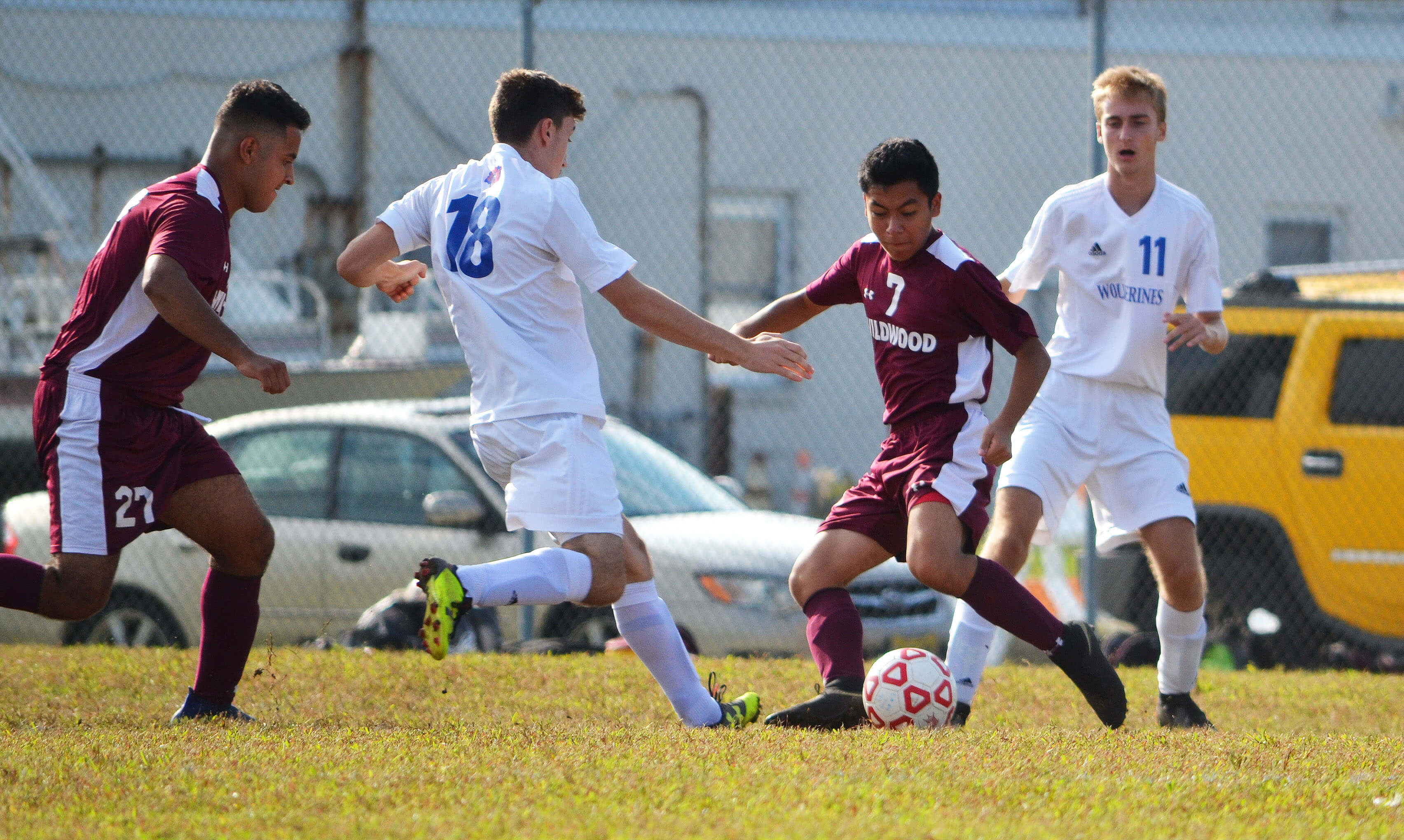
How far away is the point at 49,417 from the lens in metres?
4.72

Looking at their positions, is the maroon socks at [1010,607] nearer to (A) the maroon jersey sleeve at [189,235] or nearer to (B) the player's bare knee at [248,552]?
(B) the player's bare knee at [248,552]

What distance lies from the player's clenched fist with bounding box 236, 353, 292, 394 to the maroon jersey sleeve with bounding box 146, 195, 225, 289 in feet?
A: 1.26

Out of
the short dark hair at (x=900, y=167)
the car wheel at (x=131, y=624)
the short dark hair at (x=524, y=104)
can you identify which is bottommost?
the car wheel at (x=131, y=624)

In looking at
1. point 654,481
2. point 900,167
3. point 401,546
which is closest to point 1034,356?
point 900,167

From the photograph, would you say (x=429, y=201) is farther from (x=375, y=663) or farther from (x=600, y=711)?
(x=375, y=663)

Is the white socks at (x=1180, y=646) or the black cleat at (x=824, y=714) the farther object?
the white socks at (x=1180, y=646)

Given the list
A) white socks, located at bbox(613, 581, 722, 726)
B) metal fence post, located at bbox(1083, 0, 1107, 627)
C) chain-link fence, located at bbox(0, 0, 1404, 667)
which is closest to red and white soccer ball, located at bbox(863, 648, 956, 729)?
white socks, located at bbox(613, 581, 722, 726)

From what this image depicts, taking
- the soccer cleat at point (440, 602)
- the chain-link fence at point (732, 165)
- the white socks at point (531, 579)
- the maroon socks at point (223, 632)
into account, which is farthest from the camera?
the chain-link fence at point (732, 165)

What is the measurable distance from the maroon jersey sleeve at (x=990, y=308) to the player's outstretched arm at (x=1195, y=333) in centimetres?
60

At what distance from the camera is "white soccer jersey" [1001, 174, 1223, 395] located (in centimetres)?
519

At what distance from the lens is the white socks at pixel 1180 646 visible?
524 centimetres

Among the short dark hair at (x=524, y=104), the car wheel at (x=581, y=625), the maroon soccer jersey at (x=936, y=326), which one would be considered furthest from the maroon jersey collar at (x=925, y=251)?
the car wheel at (x=581, y=625)

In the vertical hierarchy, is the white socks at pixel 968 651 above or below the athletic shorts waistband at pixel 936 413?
below

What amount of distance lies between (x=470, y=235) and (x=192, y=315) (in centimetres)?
84
